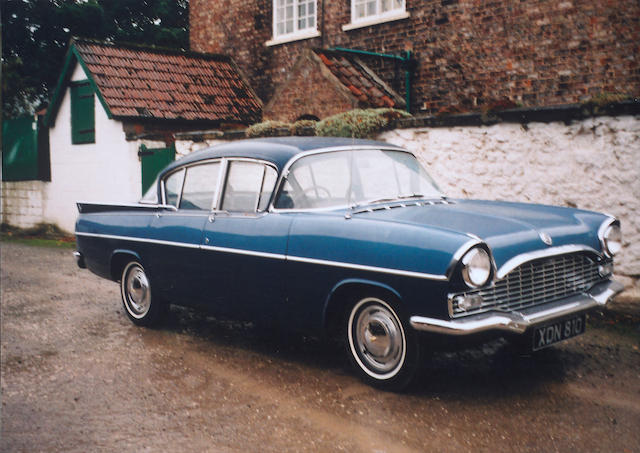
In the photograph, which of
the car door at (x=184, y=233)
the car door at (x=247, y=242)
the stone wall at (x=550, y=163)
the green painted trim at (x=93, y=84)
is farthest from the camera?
the green painted trim at (x=93, y=84)

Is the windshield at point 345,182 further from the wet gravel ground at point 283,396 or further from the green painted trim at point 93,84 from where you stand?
the green painted trim at point 93,84

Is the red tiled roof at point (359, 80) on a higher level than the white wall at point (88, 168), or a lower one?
higher

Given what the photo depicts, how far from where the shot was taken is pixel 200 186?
5887 mm

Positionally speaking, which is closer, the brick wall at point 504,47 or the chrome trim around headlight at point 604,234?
the chrome trim around headlight at point 604,234

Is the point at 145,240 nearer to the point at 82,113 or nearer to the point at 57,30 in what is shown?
the point at 82,113

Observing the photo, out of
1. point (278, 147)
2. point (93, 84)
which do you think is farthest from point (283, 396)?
point (93, 84)

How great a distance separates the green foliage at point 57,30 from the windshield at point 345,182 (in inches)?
807

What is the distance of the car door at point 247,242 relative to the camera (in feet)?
16.3

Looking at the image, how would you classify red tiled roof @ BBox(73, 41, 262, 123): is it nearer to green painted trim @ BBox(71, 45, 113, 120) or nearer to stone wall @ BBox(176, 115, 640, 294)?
green painted trim @ BBox(71, 45, 113, 120)

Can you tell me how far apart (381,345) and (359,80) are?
808 cm

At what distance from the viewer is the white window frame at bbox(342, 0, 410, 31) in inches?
491

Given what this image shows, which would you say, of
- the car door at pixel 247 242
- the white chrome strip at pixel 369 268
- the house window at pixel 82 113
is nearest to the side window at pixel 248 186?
the car door at pixel 247 242

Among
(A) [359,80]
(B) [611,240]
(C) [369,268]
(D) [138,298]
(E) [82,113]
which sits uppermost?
(A) [359,80]

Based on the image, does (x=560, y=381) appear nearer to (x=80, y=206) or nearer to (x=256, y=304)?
(x=256, y=304)
